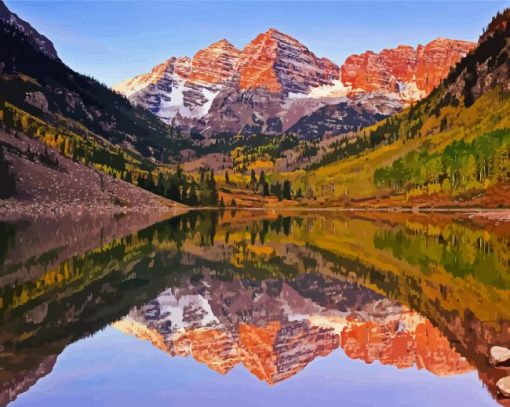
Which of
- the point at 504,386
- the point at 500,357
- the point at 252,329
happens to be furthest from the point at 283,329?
the point at 504,386

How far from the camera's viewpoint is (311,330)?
117 ft

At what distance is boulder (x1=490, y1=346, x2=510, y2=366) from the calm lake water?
0.43 meters

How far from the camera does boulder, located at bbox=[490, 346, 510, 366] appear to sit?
2548 cm

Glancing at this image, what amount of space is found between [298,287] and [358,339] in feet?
65.8

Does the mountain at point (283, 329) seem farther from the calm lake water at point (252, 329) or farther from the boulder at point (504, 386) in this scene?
the boulder at point (504, 386)

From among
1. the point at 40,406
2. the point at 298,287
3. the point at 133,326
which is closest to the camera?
the point at 40,406

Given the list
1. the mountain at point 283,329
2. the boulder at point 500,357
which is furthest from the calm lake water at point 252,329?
the boulder at point 500,357

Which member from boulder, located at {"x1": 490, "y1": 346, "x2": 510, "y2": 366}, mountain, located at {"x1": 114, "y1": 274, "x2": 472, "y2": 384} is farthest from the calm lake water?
boulder, located at {"x1": 490, "y1": 346, "x2": 510, "y2": 366}

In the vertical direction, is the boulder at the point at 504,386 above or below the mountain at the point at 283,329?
above

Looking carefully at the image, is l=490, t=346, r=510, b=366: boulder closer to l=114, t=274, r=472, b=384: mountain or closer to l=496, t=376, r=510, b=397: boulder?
l=114, t=274, r=472, b=384: mountain

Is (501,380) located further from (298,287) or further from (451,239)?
(451,239)

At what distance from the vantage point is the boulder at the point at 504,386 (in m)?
21.9

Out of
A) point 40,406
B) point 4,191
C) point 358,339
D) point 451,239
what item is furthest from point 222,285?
point 4,191

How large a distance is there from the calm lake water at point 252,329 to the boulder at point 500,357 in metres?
0.43
